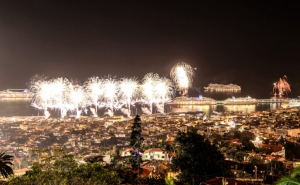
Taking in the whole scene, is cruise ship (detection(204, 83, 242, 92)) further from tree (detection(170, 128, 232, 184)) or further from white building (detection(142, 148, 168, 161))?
tree (detection(170, 128, 232, 184))

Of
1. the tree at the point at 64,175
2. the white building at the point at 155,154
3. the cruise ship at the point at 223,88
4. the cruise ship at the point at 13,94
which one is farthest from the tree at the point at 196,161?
the cruise ship at the point at 223,88

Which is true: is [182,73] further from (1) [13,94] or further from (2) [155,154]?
(1) [13,94]

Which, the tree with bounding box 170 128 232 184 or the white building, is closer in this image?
the tree with bounding box 170 128 232 184

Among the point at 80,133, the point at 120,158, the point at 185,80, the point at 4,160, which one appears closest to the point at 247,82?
the point at 185,80

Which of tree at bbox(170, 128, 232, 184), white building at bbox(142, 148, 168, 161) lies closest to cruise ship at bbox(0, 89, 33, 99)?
white building at bbox(142, 148, 168, 161)

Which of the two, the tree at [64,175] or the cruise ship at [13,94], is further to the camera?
the cruise ship at [13,94]

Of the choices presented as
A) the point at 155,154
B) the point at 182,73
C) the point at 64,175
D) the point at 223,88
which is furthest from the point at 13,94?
the point at 64,175

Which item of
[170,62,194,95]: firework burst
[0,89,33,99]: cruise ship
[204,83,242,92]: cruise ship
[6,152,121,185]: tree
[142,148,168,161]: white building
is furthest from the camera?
[204,83,242,92]: cruise ship

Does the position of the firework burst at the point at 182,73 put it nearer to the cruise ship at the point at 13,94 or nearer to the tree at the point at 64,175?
the tree at the point at 64,175

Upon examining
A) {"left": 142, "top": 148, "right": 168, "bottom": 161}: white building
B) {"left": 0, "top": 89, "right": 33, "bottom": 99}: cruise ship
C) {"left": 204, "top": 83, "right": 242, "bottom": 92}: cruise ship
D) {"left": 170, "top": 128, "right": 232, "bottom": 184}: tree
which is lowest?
{"left": 142, "top": 148, "right": 168, "bottom": 161}: white building
